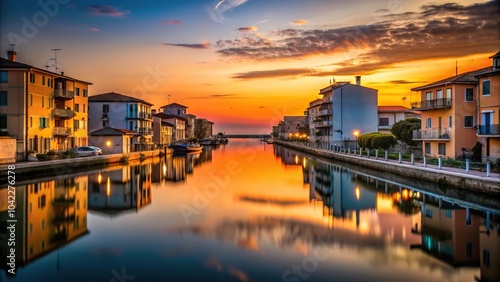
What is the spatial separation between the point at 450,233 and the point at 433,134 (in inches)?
958

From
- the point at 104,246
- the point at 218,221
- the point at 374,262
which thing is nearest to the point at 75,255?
the point at 104,246

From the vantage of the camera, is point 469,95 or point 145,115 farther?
point 145,115

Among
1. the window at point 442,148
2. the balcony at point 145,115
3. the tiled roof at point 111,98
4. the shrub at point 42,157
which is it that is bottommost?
the shrub at point 42,157

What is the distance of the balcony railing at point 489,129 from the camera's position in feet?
96.7

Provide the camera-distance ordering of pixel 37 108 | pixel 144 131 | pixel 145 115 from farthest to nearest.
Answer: pixel 145 115, pixel 144 131, pixel 37 108

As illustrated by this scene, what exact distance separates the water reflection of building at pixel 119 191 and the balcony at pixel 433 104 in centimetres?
2506

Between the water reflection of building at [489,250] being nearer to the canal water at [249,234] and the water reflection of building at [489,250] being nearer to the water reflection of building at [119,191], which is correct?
the canal water at [249,234]

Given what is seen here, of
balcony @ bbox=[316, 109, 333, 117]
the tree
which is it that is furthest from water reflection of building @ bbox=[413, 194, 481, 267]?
balcony @ bbox=[316, 109, 333, 117]

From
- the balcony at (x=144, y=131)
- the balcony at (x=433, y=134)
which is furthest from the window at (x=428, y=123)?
the balcony at (x=144, y=131)

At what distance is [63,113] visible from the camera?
43594 mm

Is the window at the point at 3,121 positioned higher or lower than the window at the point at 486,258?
higher

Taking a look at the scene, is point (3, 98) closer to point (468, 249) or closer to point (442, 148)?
point (468, 249)

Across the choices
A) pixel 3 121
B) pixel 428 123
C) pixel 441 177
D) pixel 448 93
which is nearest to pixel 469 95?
pixel 448 93

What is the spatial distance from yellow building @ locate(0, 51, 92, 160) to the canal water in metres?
10.4
